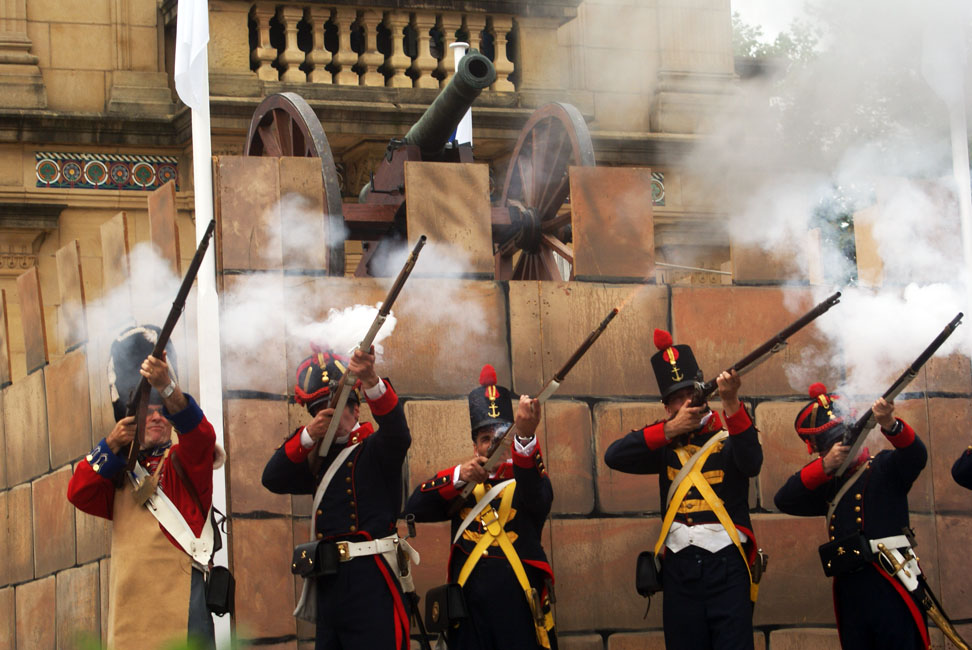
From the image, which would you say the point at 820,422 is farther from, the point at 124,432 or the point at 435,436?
the point at 124,432

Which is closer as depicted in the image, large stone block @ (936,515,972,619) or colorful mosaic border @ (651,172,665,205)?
large stone block @ (936,515,972,619)

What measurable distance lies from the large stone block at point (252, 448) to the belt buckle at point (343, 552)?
Answer: 2.66ft

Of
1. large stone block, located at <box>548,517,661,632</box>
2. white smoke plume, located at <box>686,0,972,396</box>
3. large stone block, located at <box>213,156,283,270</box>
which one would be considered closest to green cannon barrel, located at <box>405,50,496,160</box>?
white smoke plume, located at <box>686,0,972,396</box>

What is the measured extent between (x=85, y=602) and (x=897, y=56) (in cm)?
567

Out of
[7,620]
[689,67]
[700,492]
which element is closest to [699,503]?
[700,492]

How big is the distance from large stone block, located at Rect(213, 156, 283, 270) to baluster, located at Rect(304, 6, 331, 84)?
5496mm

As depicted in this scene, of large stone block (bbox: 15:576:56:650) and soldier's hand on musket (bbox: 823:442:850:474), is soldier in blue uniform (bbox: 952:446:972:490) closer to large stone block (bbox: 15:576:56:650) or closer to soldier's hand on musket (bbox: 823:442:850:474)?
soldier's hand on musket (bbox: 823:442:850:474)

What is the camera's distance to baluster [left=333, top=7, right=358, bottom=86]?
43.3 feet

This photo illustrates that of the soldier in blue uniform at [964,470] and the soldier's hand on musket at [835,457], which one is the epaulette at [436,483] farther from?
the soldier in blue uniform at [964,470]

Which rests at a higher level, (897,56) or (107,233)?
(897,56)

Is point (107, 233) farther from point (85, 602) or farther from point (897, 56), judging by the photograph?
point (897, 56)

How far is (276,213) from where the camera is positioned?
25.1 ft

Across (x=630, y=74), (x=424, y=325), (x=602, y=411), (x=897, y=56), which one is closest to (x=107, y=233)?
(x=424, y=325)

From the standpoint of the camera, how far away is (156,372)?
19.5 ft
